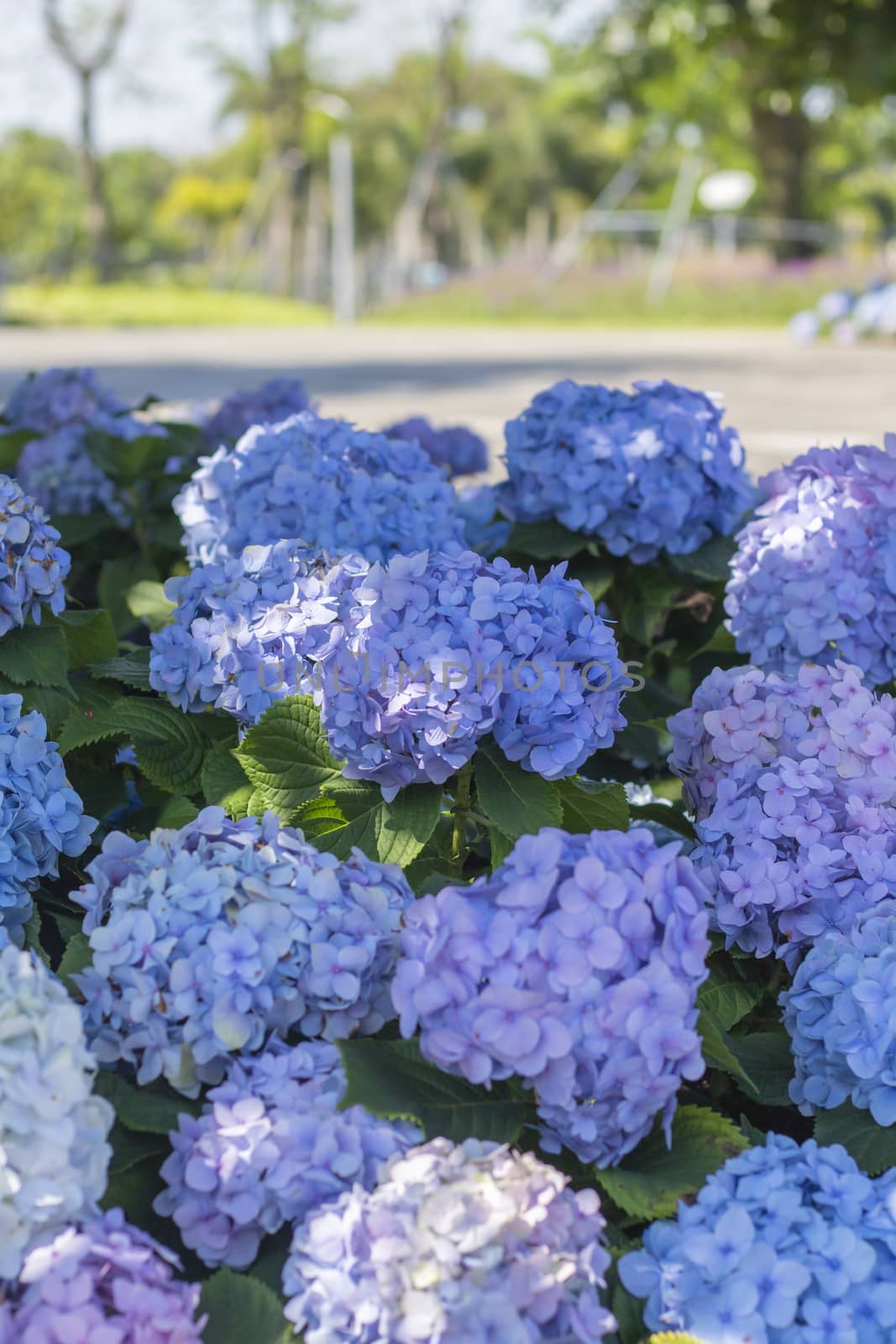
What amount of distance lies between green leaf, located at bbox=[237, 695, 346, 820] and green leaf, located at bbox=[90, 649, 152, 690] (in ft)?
0.92

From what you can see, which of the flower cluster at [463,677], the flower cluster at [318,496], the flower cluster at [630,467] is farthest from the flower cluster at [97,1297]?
the flower cluster at [630,467]

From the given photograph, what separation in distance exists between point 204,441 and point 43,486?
0.50m

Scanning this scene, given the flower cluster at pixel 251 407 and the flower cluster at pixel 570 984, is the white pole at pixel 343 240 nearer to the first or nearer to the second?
the flower cluster at pixel 251 407

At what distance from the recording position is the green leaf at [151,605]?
2.46 metres

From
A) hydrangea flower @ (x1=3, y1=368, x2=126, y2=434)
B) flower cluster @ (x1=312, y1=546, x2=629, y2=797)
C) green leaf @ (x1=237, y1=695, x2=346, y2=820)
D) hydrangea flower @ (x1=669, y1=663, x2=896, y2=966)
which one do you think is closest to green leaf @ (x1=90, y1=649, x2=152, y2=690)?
green leaf @ (x1=237, y1=695, x2=346, y2=820)

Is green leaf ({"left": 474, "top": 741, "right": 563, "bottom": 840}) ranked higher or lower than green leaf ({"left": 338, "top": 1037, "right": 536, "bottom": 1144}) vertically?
higher

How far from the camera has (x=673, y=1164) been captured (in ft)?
4.38

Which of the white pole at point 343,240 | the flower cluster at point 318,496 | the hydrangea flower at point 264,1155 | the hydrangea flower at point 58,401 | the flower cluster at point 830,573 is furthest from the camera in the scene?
the white pole at point 343,240

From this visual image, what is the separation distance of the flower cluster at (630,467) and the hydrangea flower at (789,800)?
2.22 feet

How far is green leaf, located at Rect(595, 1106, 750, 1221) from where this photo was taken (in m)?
1.27

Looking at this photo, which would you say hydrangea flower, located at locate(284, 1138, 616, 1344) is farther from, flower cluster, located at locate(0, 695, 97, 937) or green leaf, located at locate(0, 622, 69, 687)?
green leaf, located at locate(0, 622, 69, 687)

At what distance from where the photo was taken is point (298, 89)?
118ft

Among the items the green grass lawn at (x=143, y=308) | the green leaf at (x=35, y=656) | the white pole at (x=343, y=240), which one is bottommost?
the green grass lawn at (x=143, y=308)

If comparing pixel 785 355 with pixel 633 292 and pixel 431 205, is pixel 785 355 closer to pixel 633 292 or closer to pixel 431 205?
pixel 633 292
